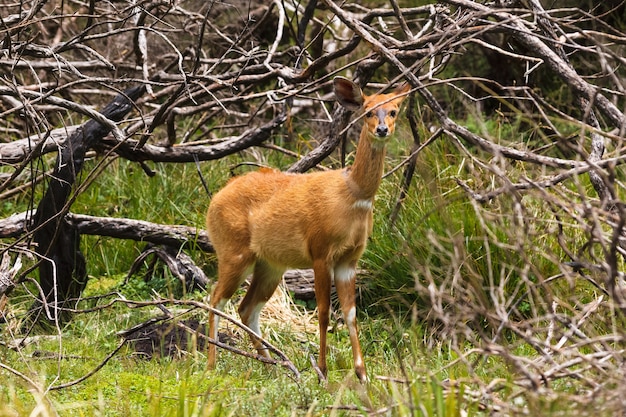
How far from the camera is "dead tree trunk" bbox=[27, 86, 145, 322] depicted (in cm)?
722

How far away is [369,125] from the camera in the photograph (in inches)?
246

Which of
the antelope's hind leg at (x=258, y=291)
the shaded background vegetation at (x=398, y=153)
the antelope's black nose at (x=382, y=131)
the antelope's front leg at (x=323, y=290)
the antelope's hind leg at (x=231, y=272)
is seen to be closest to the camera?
the shaded background vegetation at (x=398, y=153)

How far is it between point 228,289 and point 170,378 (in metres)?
1.40

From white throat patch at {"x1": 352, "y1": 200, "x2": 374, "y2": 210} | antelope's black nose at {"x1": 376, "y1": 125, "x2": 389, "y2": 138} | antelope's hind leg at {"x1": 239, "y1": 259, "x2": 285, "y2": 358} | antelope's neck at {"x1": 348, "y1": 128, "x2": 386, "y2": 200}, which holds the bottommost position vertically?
antelope's hind leg at {"x1": 239, "y1": 259, "x2": 285, "y2": 358}

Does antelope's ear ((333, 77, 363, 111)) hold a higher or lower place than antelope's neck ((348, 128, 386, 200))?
higher

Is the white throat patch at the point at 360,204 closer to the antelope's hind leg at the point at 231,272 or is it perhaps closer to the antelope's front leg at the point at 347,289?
the antelope's front leg at the point at 347,289

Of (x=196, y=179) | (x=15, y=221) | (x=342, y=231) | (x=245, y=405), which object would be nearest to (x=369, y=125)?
(x=342, y=231)

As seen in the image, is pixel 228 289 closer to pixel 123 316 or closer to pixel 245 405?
pixel 123 316

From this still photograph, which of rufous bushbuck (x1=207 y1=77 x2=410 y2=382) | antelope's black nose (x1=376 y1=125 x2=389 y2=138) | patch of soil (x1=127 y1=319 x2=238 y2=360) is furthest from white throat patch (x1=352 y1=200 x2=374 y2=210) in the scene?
patch of soil (x1=127 y1=319 x2=238 y2=360)

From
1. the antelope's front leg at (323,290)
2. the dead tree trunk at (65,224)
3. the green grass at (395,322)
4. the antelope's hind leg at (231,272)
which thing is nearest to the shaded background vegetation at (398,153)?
the green grass at (395,322)

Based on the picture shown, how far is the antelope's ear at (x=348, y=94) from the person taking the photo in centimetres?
638

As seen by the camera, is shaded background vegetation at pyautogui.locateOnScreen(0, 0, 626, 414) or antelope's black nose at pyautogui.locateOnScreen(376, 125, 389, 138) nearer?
shaded background vegetation at pyautogui.locateOnScreen(0, 0, 626, 414)

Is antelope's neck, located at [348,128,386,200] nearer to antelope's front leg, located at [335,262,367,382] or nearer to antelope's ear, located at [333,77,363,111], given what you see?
antelope's ear, located at [333,77,363,111]

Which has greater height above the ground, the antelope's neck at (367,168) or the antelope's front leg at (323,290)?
the antelope's neck at (367,168)
